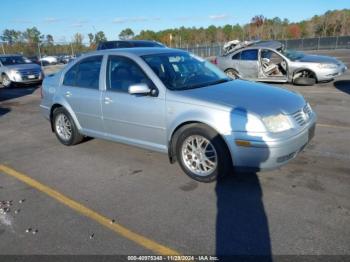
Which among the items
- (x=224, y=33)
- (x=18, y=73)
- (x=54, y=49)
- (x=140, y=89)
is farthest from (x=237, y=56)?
(x=224, y=33)

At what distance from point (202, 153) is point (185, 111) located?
Answer: 1.89 feet

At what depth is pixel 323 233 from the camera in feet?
10.6

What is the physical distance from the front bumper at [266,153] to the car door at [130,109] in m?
1.15

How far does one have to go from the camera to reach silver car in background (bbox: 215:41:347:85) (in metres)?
11.7

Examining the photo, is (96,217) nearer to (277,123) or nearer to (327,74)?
(277,123)

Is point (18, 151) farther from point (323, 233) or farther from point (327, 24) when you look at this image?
point (327, 24)

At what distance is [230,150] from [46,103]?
4.09 meters

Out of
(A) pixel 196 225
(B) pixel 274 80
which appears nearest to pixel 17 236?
(A) pixel 196 225

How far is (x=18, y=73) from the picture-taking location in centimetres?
1611

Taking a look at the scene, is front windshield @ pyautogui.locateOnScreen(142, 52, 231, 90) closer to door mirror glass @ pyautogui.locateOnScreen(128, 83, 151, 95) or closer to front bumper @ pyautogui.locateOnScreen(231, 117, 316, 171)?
door mirror glass @ pyautogui.locateOnScreen(128, 83, 151, 95)

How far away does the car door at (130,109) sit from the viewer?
4.73 meters

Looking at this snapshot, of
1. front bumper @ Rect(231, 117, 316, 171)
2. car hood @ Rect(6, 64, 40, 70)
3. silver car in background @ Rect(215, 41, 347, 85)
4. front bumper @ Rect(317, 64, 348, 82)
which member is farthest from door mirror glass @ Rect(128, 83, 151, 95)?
car hood @ Rect(6, 64, 40, 70)

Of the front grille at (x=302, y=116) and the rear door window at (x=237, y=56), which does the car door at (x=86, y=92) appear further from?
the rear door window at (x=237, y=56)

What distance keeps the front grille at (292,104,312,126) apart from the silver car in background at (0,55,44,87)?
14.8 metres
